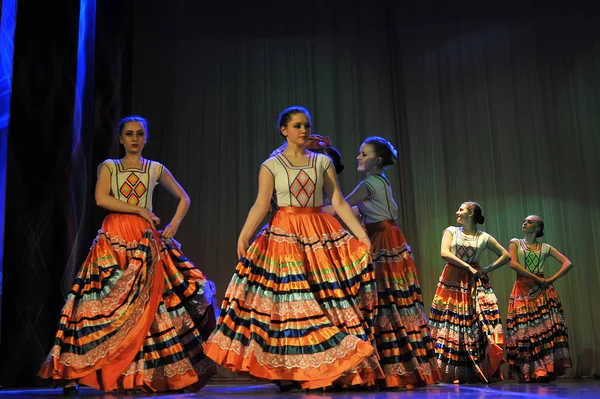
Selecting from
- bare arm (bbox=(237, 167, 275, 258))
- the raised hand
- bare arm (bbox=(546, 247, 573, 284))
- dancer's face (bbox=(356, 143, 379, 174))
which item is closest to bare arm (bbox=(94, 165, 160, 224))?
the raised hand

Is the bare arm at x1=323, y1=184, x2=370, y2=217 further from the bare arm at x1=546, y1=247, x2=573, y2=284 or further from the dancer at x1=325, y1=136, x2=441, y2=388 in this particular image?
the bare arm at x1=546, y1=247, x2=573, y2=284

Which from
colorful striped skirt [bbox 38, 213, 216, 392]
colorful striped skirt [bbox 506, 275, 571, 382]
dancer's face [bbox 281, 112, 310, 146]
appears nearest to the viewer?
colorful striped skirt [bbox 38, 213, 216, 392]

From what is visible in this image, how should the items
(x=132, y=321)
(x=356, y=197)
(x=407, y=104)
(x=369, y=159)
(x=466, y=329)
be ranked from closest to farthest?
(x=132, y=321) → (x=356, y=197) → (x=369, y=159) → (x=466, y=329) → (x=407, y=104)

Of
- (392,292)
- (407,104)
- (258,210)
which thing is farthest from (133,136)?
(407,104)

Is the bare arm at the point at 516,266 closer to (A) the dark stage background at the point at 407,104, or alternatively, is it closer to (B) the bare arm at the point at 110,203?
(A) the dark stage background at the point at 407,104

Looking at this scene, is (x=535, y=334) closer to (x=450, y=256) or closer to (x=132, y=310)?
(x=450, y=256)

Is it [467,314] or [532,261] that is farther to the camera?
[532,261]

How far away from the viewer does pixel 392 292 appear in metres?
4.23

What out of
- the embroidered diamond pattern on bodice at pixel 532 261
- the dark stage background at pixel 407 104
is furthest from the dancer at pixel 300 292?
the embroidered diamond pattern on bodice at pixel 532 261

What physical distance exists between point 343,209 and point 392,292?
0.67 m

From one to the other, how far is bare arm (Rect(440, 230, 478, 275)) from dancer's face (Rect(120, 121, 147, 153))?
2876 millimetres

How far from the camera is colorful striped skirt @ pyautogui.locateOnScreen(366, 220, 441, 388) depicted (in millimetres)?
4020

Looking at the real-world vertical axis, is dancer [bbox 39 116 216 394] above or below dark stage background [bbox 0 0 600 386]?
below

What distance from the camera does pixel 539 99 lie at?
7316mm
